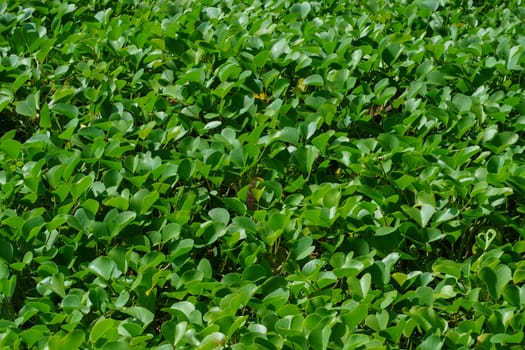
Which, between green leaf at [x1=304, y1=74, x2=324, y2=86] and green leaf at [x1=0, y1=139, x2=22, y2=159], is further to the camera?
green leaf at [x1=304, y1=74, x2=324, y2=86]

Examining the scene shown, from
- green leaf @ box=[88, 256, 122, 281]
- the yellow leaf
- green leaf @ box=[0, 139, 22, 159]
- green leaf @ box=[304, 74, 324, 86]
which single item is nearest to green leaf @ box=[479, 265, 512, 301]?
green leaf @ box=[88, 256, 122, 281]

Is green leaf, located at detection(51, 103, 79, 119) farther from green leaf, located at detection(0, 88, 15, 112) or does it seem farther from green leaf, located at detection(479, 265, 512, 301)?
green leaf, located at detection(479, 265, 512, 301)

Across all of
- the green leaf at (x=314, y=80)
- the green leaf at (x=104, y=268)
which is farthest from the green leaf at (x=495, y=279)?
the green leaf at (x=314, y=80)

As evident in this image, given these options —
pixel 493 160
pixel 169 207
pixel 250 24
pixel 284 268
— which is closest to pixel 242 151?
pixel 169 207

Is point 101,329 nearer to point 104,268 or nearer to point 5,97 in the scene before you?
point 104,268

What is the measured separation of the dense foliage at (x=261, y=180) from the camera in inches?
85.9

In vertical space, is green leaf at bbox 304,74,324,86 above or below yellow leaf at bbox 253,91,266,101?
above

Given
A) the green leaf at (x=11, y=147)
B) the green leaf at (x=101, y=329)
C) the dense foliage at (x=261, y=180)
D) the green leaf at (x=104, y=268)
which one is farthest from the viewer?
the green leaf at (x=11, y=147)

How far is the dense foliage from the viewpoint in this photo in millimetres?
2182

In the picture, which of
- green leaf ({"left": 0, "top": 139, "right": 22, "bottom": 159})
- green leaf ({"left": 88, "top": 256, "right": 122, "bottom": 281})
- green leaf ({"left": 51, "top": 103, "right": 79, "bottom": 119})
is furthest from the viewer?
green leaf ({"left": 51, "top": 103, "right": 79, "bottom": 119})

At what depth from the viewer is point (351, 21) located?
384 centimetres

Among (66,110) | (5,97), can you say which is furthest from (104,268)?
(5,97)

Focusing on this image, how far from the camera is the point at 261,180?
9.27ft

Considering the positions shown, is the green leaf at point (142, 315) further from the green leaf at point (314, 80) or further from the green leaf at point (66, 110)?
the green leaf at point (314, 80)
